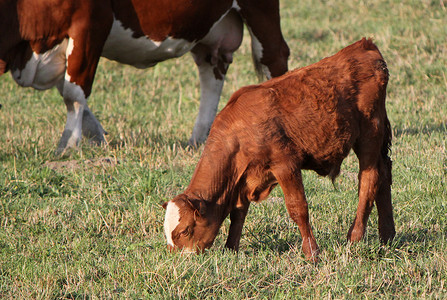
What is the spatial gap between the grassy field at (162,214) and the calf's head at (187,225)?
0.35ft

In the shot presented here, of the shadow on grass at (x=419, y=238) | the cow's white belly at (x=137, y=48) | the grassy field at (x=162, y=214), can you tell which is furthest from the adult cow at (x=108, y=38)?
the shadow on grass at (x=419, y=238)

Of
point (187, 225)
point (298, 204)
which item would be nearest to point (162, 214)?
point (187, 225)

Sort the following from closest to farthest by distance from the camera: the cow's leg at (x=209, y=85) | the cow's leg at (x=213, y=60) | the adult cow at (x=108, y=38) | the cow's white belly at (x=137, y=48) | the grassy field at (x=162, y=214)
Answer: the grassy field at (x=162, y=214) < the adult cow at (x=108, y=38) < the cow's white belly at (x=137, y=48) < the cow's leg at (x=213, y=60) < the cow's leg at (x=209, y=85)

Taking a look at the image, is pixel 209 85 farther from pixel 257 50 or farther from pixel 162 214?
pixel 162 214

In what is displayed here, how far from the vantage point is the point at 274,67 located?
8820 millimetres

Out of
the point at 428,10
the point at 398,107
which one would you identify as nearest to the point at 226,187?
the point at 398,107

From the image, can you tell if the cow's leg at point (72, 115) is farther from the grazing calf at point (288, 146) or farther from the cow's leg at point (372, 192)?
the cow's leg at point (372, 192)

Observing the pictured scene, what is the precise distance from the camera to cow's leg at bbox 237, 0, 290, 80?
334 inches

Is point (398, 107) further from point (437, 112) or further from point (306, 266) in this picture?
point (306, 266)

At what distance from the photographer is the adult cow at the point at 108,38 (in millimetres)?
7340

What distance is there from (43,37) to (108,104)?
3222mm

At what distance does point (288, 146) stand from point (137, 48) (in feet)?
12.9

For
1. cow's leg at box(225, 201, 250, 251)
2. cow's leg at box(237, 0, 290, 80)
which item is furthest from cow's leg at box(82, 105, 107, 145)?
cow's leg at box(225, 201, 250, 251)

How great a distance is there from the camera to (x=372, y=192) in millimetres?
4879
